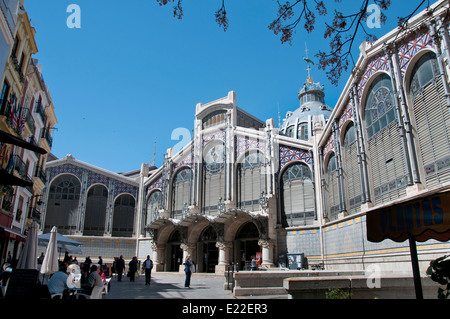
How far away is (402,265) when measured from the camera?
49.5 ft

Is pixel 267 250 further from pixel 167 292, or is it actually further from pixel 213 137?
pixel 213 137

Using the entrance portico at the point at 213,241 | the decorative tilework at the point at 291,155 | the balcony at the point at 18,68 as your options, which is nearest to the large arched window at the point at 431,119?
the decorative tilework at the point at 291,155

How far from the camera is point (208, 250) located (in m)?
30.4

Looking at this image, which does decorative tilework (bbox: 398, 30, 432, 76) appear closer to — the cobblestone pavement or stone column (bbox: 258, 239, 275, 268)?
the cobblestone pavement

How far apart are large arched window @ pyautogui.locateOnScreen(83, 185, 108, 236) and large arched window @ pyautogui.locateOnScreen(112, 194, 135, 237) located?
1225 mm

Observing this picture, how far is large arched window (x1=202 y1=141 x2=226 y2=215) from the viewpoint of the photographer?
29875 millimetres

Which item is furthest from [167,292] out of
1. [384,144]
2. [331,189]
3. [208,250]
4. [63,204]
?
[63,204]

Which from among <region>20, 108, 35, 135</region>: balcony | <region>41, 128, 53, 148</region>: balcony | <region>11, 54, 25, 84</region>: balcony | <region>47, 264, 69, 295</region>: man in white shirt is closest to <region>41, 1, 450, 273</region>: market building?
<region>47, 264, 69, 295</region>: man in white shirt

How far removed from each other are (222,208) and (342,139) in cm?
1121

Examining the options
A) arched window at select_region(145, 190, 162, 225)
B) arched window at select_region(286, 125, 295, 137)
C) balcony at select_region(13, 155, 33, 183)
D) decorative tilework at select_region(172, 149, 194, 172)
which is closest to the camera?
balcony at select_region(13, 155, 33, 183)

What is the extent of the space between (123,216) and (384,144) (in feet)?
91.9

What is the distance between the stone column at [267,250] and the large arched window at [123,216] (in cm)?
1720
